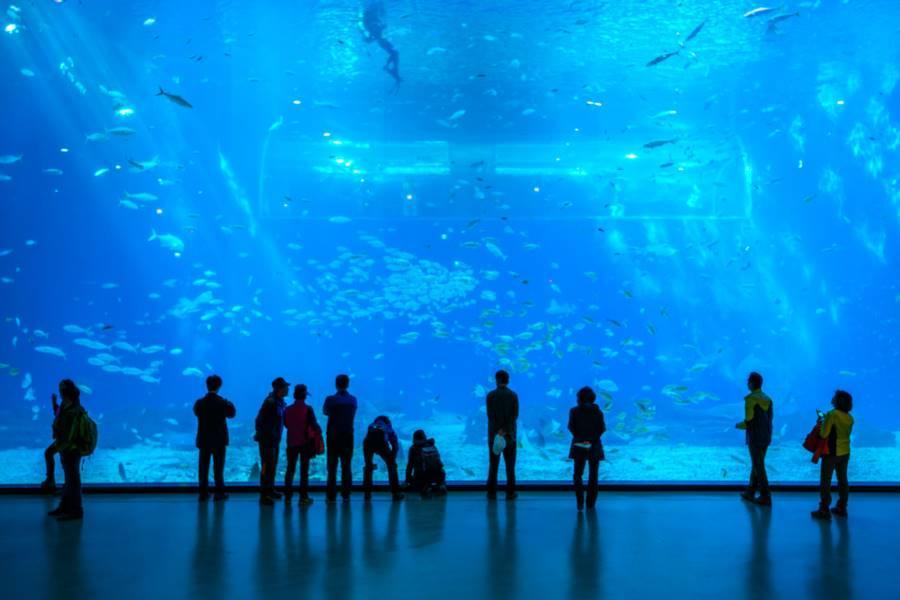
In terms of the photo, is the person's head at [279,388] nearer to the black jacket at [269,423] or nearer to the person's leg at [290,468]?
the black jacket at [269,423]

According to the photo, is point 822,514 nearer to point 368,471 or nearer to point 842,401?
point 842,401

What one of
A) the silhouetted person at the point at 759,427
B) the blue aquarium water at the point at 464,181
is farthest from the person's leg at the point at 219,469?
the blue aquarium water at the point at 464,181

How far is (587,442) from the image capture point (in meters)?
7.52

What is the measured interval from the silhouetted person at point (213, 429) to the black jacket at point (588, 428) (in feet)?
11.4

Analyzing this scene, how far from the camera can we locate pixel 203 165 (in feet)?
146

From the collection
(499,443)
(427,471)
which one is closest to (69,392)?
(427,471)

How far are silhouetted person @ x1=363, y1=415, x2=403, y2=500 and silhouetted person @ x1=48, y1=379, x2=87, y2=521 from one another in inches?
107

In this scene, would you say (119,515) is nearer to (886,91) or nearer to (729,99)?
(729,99)

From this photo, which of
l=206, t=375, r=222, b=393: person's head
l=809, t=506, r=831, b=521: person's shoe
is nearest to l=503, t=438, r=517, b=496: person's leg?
l=809, t=506, r=831, b=521: person's shoe

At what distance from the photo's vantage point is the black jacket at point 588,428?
7.49 meters

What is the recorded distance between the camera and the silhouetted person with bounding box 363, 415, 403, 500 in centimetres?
816

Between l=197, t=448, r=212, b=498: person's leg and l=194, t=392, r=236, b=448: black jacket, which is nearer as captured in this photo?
l=194, t=392, r=236, b=448: black jacket

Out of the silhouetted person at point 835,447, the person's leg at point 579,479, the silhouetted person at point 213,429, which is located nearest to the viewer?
the silhouetted person at point 835,447

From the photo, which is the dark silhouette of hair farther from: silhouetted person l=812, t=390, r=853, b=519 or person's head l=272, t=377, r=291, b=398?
silhouetted person l=812, t=390, r=853, b=519
